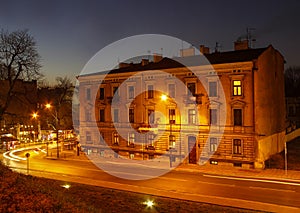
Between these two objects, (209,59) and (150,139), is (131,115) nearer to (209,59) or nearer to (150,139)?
(150,139)

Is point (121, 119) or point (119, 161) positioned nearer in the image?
point (119, 161)

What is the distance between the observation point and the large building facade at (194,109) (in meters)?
31.3

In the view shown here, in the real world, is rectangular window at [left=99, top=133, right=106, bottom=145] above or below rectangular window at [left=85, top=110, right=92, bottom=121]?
below

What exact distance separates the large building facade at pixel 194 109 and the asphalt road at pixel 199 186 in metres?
4.53

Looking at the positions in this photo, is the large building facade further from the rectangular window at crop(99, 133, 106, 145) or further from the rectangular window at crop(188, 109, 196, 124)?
the rectangular window at crop(188, 109, 196, 124)

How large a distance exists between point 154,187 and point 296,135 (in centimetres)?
3228

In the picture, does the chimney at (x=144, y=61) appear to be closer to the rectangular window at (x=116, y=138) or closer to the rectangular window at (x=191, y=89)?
the rectangular window at (x=116, y=138)

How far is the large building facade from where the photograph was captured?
31.3m

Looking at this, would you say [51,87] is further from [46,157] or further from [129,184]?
[129,184]

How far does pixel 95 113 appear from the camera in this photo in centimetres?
4369

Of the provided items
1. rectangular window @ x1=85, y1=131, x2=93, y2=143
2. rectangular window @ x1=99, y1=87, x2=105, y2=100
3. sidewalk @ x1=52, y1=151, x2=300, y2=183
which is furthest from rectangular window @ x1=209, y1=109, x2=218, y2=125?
rectangular window @ x1=85, y1=131, x2=93, y2=143

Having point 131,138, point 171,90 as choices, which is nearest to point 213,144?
point 171,90

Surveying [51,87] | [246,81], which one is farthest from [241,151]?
[51,87]

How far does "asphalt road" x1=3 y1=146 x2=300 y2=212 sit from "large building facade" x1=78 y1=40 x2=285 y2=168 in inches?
178
